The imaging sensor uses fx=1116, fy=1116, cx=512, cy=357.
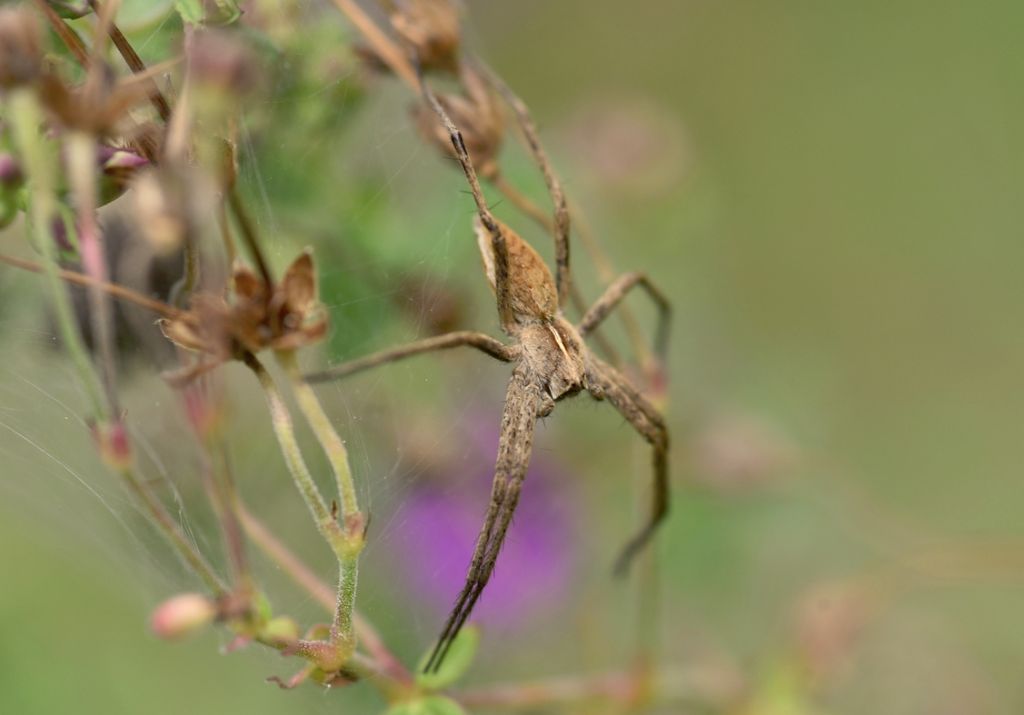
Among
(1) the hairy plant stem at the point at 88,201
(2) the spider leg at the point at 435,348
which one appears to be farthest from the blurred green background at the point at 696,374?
(1) the hairy plant stem at the point at 88,201

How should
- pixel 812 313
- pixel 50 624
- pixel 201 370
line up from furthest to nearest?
pixel 812 313 → pixel 50 624 → pixel 201 370

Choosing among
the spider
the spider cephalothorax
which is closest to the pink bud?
the spider

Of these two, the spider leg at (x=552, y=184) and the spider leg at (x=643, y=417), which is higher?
the spider leg at (x=552, y=184)

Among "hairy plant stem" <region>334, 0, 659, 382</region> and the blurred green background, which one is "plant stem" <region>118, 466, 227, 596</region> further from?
"hairy plant stem" <region>334, 0, 659, 382</region>

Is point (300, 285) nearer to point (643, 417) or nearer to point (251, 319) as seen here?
point (251, 319)

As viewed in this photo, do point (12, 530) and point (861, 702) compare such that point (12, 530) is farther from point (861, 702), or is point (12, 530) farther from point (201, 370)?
point (861, 702)

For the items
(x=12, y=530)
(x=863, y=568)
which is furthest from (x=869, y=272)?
(x=12, y=530)

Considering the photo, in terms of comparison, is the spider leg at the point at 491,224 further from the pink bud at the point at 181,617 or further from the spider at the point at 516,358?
the pink bud at the point at 181,617
